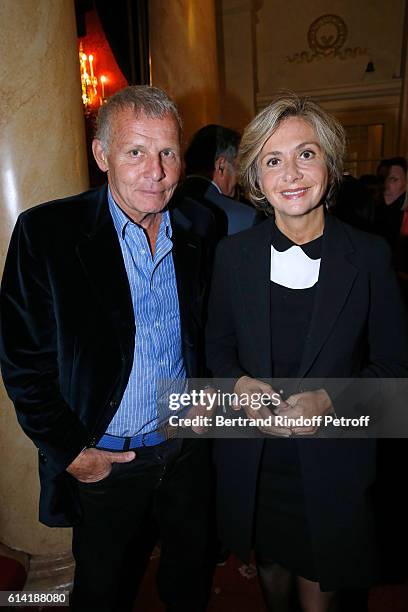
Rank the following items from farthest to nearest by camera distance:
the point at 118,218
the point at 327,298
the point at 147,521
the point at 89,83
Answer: the point at 89,83 → the point at 147,521 → the point at 118,218 → the point at 327,298

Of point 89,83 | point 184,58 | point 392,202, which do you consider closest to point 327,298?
point 392,202

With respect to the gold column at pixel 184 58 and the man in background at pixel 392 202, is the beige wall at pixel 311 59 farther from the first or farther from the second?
the man in background at pixel 392 202

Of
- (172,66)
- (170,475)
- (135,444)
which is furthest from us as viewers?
(172,66)

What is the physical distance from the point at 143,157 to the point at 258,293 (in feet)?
Answer: 1.80

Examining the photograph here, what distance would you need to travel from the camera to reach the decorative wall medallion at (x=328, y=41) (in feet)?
24.7

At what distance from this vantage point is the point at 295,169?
126cm

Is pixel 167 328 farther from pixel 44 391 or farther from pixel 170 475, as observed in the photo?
pixel 170 475

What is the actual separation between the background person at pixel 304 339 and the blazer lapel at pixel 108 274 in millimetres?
345

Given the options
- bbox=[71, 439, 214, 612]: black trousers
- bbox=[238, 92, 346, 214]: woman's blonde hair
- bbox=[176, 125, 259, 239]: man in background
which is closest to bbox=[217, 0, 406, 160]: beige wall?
bbox=[176, 125, 259, 239]: man in background

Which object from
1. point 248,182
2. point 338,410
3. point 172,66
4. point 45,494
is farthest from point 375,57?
point 45,494

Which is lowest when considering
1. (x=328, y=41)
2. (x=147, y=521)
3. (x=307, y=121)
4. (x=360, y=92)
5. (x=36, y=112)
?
(x=147, y=521)

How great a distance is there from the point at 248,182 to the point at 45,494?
1.24 metres

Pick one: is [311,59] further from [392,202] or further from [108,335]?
[108,335]

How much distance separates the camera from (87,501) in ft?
4.60
